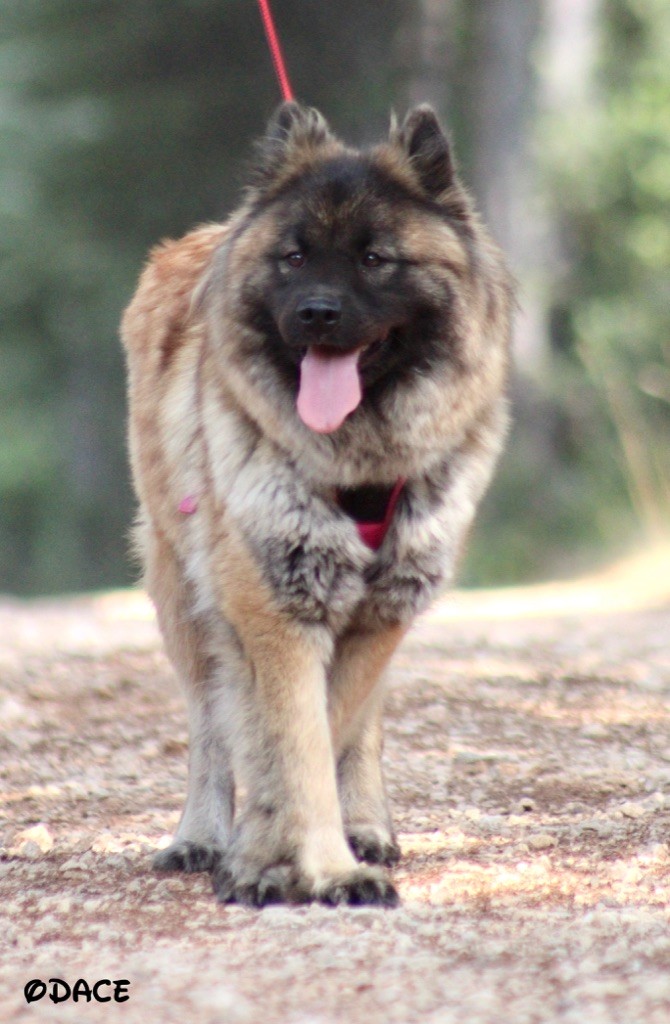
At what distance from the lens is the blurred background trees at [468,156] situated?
15531 mm

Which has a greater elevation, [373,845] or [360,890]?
[360,890]

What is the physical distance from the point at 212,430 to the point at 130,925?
1.42 metres

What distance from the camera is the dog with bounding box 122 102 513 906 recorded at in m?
3.94

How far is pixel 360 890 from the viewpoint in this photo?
12.5 ft

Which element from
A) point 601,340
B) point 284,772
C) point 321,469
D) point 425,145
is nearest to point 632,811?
point 284,772

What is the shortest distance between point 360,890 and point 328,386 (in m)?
1.36

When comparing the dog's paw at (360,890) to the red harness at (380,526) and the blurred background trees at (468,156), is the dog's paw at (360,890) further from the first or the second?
the blurred background trees at (468,156)

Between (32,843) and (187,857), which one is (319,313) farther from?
(32,843)

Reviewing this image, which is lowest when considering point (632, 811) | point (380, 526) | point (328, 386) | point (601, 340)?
point (601, 340)

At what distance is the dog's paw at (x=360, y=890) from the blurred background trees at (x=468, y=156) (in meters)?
10.5

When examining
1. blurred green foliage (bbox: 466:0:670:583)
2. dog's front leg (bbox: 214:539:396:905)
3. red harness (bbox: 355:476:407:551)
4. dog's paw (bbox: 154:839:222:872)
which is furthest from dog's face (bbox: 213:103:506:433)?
blurred green foliage (bbox: 466:0:670:583)

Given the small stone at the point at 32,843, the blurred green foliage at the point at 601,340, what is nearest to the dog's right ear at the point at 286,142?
the small stone at the point at 32,843

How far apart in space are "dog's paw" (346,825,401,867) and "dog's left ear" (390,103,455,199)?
6.26ft

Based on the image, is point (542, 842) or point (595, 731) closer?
point (542, 842)
